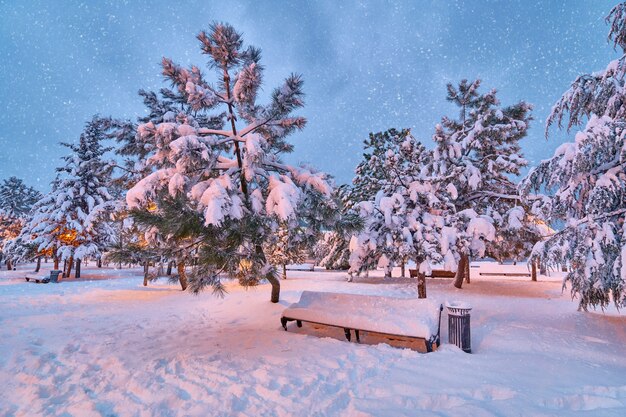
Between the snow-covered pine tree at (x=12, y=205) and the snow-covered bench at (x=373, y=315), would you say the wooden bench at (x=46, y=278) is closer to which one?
the snow-covered bench at (x=373, y=315)

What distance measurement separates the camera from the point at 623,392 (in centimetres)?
418

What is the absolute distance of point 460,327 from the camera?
6.45 m

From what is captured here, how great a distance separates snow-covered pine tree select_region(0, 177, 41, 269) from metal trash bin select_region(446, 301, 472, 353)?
1770 inches

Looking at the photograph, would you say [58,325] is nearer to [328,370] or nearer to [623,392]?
[328,370]

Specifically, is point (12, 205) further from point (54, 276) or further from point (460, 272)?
point (460, 272)

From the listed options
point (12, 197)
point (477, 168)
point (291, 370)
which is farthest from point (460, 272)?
point (12, 197)

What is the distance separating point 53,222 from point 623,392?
29.4m

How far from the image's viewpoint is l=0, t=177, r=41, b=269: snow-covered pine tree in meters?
37.3

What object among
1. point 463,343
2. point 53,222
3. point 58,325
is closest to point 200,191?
point 58,325

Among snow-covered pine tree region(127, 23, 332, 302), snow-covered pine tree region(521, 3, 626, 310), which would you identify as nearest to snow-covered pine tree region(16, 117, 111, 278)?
snow-covered pine tree region(127, 23, 332, 302)

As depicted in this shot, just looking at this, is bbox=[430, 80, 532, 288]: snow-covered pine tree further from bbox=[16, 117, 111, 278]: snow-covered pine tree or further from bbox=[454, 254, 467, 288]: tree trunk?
bbox=[16, 117, 111, 278]: snow-covered pine tree

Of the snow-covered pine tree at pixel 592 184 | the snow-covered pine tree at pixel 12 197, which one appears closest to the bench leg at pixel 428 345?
the snow-covered pine tree at pixel 592 184

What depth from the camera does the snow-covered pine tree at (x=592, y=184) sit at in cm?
592

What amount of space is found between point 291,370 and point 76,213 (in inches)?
1010
